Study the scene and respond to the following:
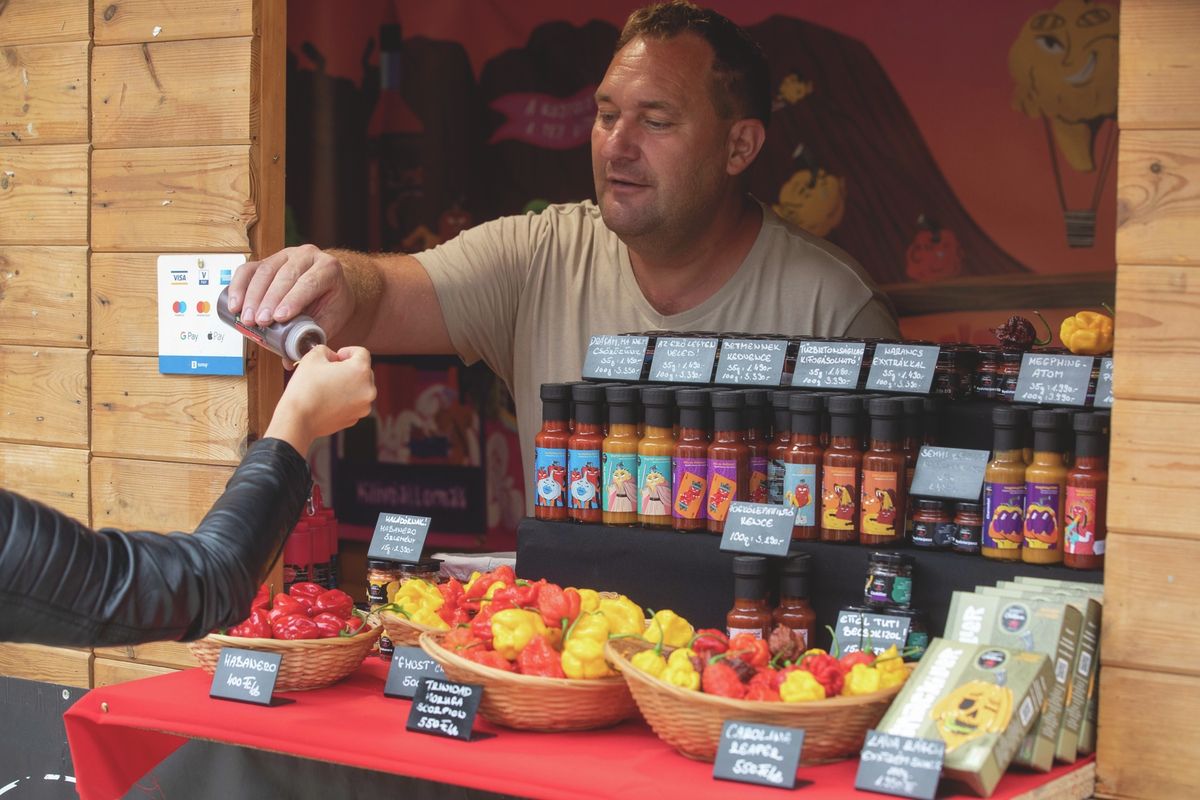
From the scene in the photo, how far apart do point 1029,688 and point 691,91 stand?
7.61 feet

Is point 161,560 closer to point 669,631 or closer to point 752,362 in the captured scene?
point 669,631

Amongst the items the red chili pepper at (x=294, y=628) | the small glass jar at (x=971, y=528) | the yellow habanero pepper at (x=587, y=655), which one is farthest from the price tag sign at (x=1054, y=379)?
the red chili pepper at (x=294, y=628)

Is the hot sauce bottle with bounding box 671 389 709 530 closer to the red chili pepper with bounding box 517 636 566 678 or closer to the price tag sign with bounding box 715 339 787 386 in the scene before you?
the price tag sign with bounding box 715 339 787 386

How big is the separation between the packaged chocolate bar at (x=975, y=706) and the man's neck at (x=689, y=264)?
191cm

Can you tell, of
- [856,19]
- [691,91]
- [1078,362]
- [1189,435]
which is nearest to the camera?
[1189,435]

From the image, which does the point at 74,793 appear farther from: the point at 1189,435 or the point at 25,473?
the point at 1189,435

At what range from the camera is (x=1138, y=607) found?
2.41 m

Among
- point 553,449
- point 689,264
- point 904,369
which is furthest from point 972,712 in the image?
point 689,264

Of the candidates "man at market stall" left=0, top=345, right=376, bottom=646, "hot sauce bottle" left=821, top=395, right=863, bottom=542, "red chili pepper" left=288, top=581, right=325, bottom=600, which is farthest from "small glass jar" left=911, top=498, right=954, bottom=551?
"red chili pepper" left=288, top=581, right=325, bottom=600

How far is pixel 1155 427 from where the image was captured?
2.40 metres

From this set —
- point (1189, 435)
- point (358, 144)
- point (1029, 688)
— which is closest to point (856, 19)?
point (358, 144)

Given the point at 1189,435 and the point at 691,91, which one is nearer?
the point at 1189,435

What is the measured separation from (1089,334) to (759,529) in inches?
34.4

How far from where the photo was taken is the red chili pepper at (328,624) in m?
2.86
